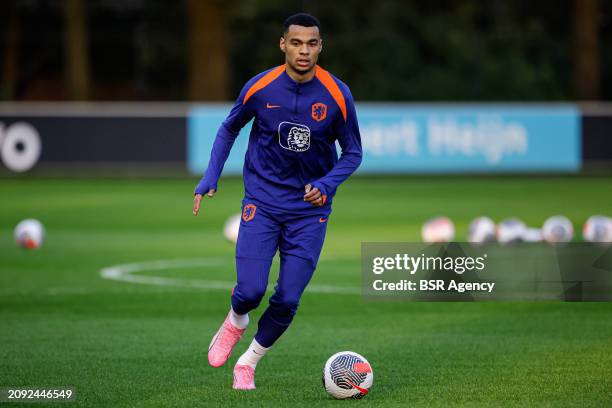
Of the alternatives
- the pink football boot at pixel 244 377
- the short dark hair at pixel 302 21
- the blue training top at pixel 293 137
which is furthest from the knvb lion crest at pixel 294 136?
the pink football boot at pixel 244 377

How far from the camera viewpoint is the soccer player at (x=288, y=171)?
7.78m

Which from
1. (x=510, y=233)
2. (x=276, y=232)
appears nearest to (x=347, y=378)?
(x=276, y=232)

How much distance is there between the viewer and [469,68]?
44062 millimetres

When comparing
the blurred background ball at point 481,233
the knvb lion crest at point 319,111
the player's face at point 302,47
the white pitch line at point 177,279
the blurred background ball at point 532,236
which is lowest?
the white pitch line at point 177,279

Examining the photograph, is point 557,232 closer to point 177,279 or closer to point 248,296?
point 177,279

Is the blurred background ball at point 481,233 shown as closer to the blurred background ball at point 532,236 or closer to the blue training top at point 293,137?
the blurred background ball at point 532,236

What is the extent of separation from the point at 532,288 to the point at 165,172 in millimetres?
19870

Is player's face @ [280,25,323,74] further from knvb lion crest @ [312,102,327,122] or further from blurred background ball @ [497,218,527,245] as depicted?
blurred background ball @ [497,218,527,245]

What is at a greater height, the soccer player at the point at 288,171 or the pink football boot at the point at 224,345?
the soccer player at the point at 288,171

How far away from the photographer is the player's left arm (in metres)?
7.71

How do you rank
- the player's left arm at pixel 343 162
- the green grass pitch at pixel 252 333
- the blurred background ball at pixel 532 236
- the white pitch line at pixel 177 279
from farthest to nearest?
the blurred background ball at pixel 532 236, the white pitch line at pixel 177 279, the green grass pitch at pixel 252 333, the player's left arm at pixel 343 162

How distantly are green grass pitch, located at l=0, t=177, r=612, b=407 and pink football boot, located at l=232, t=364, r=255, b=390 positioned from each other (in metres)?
0.10

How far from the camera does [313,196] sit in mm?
7695

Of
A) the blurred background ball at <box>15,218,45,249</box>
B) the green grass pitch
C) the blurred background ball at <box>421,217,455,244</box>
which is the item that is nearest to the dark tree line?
the green grass pitch
